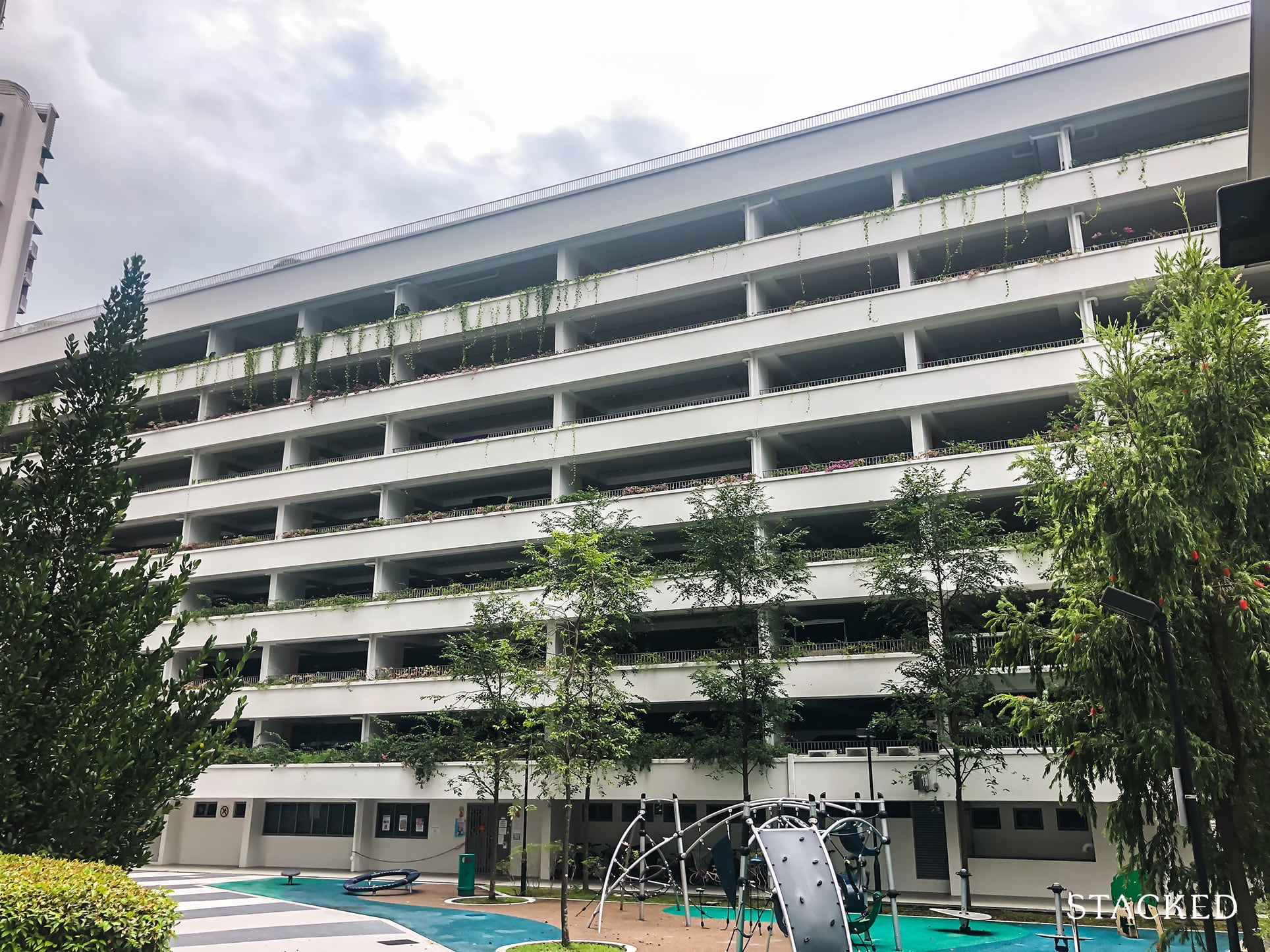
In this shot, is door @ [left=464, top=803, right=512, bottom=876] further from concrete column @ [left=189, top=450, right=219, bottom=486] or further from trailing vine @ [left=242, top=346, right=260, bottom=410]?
trailing vine @ [left=242, top=346, right=260, bottom=410]

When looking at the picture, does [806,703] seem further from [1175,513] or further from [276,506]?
[276,506]

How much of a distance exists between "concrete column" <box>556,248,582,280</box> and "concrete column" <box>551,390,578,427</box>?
4.80m

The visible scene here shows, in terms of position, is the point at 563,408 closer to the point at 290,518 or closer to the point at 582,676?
the point at 290,518

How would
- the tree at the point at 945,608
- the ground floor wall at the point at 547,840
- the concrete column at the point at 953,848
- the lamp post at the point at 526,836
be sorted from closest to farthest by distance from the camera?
the tree at the point at 945,608 → the ground floor wall at the point at 547,840 → the concrete column at the point at 953,848 → the lamp post at the point at 526,836

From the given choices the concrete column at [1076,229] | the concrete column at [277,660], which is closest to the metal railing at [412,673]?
the concrete column at [277,660]

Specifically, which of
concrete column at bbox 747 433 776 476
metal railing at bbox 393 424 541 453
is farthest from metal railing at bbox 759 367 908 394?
metal railing at bbox 393 424 541 453

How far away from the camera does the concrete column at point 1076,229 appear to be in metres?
29.5

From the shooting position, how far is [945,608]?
2536 cm

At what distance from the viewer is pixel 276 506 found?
4156 centimetres

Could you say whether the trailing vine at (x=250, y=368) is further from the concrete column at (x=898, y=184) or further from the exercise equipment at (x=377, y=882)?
the concrete column at (x=898, y=184)

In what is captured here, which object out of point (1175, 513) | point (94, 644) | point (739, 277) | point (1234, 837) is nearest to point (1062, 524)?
point (1175, 513)

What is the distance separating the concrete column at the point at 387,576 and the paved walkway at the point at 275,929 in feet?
45.6

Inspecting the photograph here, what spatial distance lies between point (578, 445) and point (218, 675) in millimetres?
25293

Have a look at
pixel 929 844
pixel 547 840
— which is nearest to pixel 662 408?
pixel 547 840
